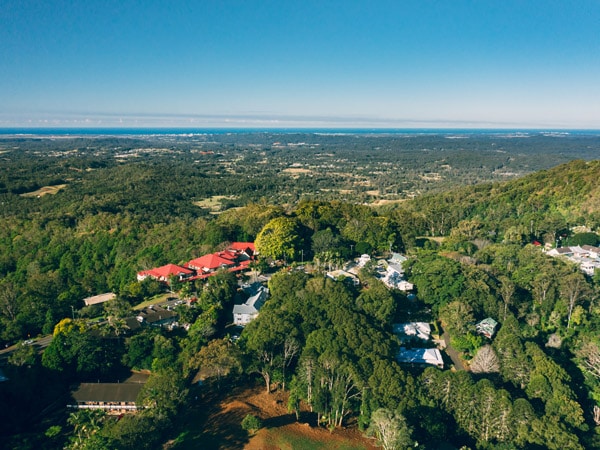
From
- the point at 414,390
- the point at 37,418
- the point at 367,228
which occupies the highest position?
the point at 367,228

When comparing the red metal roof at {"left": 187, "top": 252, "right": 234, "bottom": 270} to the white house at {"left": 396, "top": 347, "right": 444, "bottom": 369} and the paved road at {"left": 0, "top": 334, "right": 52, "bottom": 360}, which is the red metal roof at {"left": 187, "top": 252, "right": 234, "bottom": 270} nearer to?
the paved road at {"left": 0, "top": 334, "right": 52, "bottom": 360}

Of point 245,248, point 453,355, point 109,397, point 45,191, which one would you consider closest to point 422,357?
point 453,355

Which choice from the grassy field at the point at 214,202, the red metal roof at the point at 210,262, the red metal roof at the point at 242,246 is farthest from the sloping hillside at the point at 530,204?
the grassy field at the point at 214,202

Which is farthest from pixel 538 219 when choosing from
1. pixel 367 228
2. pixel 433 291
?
pixel 433 291

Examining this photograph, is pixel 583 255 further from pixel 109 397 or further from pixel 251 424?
pixel 109 397

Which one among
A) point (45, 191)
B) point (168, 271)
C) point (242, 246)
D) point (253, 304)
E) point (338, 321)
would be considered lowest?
point (253, 304)

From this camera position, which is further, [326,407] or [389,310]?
[389,310]

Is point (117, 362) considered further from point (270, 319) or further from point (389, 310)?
point (389, 310)

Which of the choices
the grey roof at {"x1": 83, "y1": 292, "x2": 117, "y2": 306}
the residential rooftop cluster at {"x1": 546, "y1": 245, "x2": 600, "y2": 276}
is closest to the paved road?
the grey roof at {"x1": 83, "y1": 292, "x2": 117, "y2": 306}
